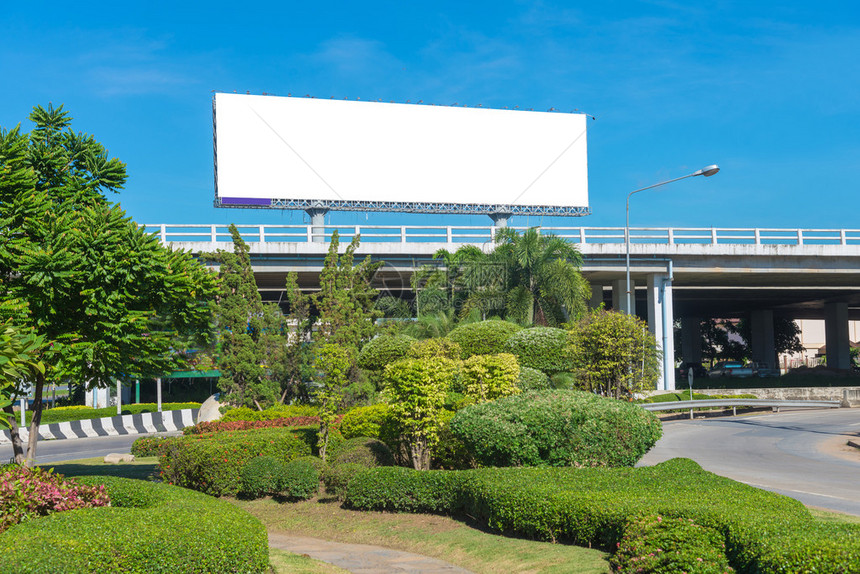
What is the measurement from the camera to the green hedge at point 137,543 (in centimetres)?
671

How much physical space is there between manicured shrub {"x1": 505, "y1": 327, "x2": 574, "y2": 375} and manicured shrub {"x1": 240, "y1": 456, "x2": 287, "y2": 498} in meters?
8.62

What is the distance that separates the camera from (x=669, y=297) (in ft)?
125

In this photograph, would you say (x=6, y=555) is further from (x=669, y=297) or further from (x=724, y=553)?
(x=669, y=297)

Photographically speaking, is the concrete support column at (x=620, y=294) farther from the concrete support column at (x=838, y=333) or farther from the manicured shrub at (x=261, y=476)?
the manicured shrub at (x=261, y=476)

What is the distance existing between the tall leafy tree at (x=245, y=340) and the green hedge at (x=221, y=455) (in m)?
8.24

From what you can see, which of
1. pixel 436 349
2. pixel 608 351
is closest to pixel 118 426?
pixel 436 349

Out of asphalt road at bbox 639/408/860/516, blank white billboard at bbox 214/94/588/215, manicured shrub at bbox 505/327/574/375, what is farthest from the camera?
blank white billboard at bbox 214/94/588/215

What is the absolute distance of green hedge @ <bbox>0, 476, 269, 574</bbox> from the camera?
6707 millimetres

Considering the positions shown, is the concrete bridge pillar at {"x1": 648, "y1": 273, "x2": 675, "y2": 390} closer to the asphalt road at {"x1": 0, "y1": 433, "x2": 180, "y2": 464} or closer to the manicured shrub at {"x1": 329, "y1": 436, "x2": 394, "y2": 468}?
the asphalt road at {"x1": 0, "y1": 433, "x2": 180, "y2": 464}

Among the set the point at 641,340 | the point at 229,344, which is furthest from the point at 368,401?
the point at 641,340

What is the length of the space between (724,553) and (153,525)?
5.84 m

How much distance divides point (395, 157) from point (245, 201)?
10.6 metres

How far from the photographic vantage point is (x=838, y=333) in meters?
54.8

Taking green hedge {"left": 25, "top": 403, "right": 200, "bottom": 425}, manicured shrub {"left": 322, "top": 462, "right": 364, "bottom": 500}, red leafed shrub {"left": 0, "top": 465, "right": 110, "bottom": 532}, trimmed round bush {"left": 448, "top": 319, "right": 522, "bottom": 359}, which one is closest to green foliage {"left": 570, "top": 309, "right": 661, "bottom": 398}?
trimmed round bush {"left": 448, "top": 319, "right": 522, "bottom": 359}
